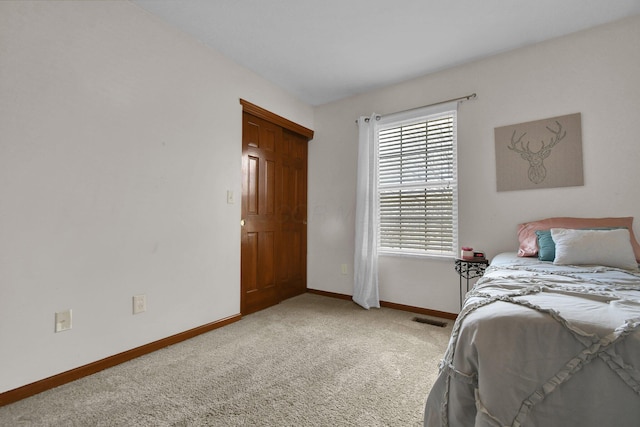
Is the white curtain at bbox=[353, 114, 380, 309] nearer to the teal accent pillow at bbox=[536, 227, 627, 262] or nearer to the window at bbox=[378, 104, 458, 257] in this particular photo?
the window at bbox=[378, 104, 458, 257]

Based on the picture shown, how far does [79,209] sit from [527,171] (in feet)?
Result: 11.2

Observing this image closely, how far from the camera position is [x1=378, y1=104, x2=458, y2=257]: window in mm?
3016

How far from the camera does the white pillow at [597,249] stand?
1.77 meters

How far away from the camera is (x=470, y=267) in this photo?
9.11 ft

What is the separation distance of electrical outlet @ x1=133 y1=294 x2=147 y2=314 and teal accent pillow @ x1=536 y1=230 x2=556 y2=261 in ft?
9.39

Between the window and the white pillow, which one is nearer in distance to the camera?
the white pillow

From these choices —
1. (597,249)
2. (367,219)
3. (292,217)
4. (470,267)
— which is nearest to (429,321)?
(470,267)

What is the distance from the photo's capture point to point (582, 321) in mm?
933

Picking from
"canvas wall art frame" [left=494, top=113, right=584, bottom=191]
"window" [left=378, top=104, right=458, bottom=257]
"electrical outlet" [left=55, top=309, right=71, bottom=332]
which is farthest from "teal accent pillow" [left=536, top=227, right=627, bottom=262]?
"electrical outlet" [left=55, top=309, right=71, bottom=332]

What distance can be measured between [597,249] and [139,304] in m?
3.05

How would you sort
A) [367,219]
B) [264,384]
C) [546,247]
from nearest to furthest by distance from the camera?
[264,384] < [546,247] < [367,219]

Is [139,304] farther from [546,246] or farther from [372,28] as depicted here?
[546,246]

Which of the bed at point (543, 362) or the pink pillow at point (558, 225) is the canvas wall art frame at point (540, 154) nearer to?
the pink pillow at point (558, 225)

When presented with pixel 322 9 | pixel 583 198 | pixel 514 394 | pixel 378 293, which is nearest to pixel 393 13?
pixel 322 9
